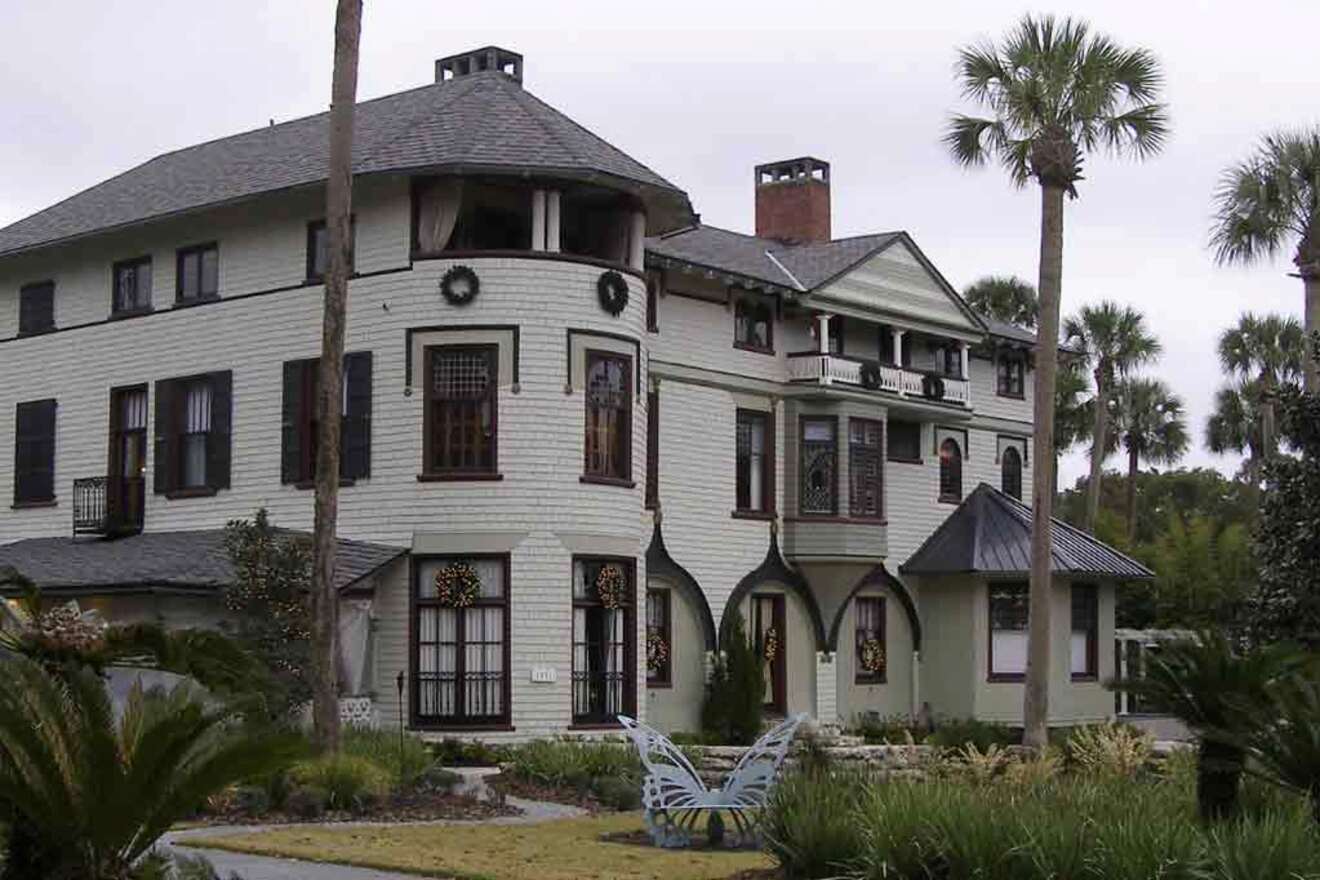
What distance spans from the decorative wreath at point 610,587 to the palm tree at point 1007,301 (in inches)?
1045

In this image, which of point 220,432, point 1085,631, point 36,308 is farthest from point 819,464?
point 36,308

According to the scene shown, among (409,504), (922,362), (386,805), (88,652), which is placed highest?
(922,362)

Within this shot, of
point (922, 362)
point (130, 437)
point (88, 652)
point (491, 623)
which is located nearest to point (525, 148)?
point (491, 623)

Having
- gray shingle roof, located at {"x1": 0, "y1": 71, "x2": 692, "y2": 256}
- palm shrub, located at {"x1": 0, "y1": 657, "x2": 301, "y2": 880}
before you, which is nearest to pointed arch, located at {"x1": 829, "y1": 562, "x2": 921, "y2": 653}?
gray shingle roof, located at {"x1": 0, "y1": 71, "x2": 692, "y2": 256}

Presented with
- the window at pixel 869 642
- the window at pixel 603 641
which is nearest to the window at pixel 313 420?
the window at pixel 603 641

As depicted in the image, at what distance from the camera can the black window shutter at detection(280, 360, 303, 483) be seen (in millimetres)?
31328

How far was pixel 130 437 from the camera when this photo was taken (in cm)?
3466

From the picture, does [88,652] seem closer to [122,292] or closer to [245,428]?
[245,428]

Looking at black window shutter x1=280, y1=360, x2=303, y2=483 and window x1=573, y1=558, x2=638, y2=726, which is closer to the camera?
window x1=573, y1=558, x2=638, y2=726

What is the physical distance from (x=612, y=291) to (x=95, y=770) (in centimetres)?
1971

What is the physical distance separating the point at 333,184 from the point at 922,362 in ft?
60.5

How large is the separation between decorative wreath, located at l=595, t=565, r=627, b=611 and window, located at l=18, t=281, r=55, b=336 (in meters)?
12.5

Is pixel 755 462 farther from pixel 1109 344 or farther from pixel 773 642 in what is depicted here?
pixel 1109 344

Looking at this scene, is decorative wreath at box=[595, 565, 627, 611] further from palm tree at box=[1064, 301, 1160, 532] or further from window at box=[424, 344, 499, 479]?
palm tree at box=[1064, 301, 1160, 532]
